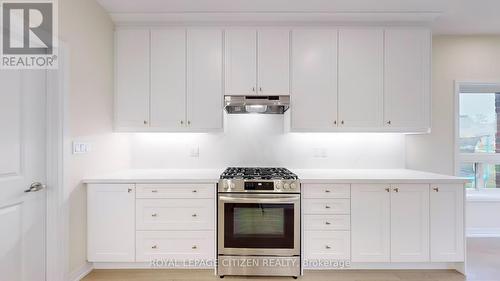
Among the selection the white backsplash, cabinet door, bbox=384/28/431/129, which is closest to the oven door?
the white backsplash

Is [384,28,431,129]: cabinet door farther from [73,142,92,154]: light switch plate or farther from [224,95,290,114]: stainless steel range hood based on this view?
[73,142,92,154]: light switch plate

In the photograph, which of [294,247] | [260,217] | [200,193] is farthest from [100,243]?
[294,247]

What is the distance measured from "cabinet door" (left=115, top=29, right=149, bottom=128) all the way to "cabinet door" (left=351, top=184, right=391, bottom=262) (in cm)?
250

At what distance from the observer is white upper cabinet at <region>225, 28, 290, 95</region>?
2742 millimetres

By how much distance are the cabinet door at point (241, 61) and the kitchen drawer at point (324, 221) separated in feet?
4.84

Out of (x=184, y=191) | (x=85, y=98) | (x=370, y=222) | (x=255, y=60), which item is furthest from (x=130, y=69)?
(x=370, y=222)

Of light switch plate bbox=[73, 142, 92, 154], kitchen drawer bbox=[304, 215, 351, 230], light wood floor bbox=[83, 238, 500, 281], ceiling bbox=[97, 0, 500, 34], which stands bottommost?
light wood floor bbox=[83, 238, 500, 281]

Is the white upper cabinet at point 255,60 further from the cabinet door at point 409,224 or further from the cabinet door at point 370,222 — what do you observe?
the cabinet door at point 409,224

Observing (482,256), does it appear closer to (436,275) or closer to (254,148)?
(436,275)

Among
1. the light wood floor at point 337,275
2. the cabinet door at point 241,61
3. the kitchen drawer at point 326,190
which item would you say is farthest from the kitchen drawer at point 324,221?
the cabinet door at point 241,61

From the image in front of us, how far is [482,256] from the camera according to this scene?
278cm

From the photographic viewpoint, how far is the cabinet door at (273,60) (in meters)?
2.74

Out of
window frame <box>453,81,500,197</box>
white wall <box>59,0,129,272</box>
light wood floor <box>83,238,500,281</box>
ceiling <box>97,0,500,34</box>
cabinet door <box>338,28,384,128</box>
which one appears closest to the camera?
white wall <box>59,0,129,272</box>

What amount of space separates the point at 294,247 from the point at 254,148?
1.27 m
